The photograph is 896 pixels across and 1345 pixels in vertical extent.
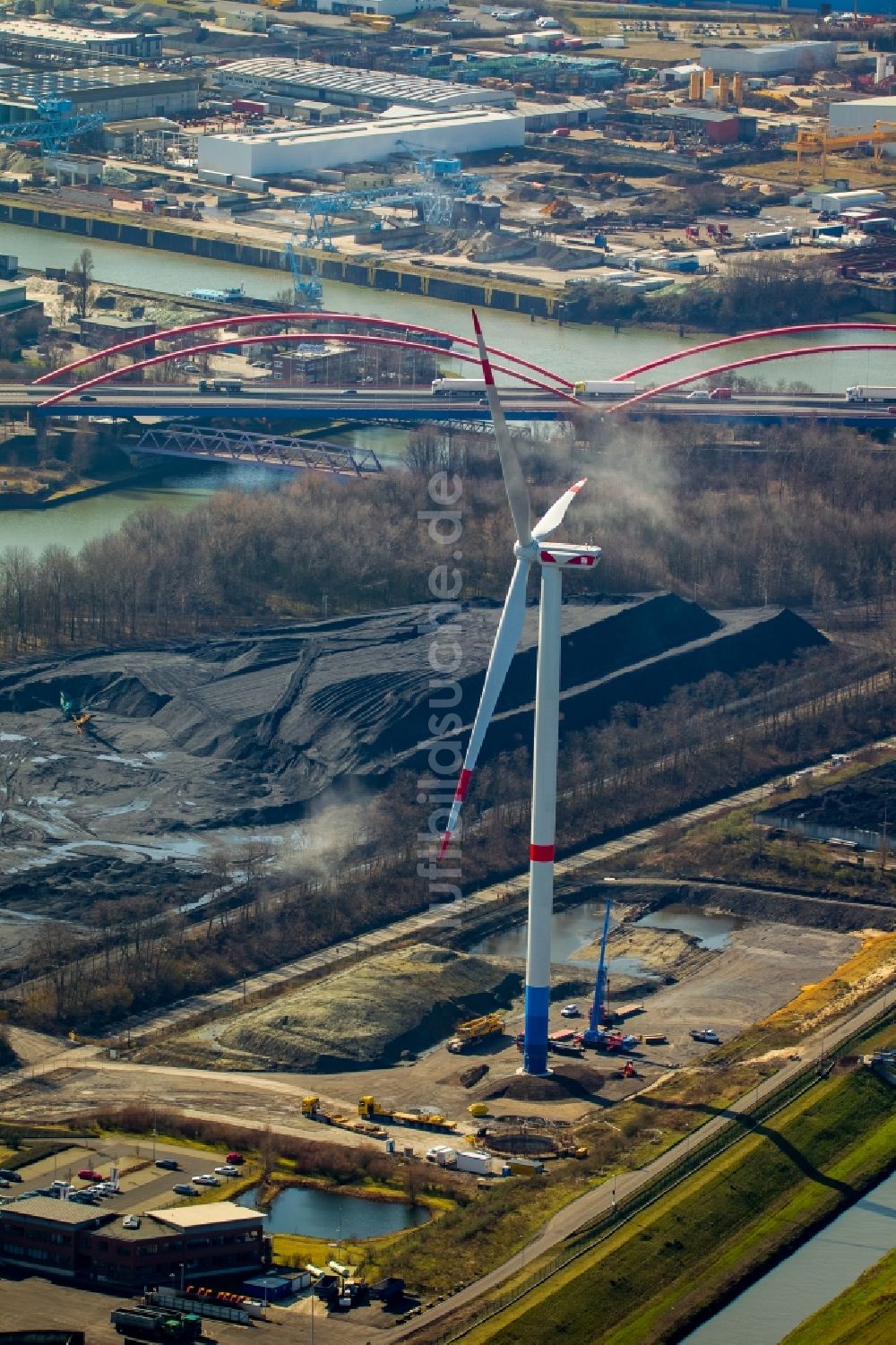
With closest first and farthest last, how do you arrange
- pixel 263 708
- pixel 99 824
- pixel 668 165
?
pixel 99 824 → pixel 263 708 → pixel 668 165

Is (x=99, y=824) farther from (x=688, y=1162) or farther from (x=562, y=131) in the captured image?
(x=562, y=131)

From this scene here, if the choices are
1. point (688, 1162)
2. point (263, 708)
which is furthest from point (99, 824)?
point (688, 1162)

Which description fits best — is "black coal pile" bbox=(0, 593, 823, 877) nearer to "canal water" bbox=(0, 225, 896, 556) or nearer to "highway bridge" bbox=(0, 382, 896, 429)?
"canal water" bbox=(0, 225, 896, 556)

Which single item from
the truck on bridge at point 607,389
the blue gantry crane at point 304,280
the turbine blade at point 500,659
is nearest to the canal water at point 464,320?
the blue gantry crane at point 304,280

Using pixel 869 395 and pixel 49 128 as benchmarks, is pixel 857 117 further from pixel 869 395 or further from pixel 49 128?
pixel 869 395

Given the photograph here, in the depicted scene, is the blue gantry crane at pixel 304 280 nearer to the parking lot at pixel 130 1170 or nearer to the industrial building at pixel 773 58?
the industrial building at pixel 773 58

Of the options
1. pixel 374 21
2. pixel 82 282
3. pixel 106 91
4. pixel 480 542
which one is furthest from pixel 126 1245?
pixel 374 21
